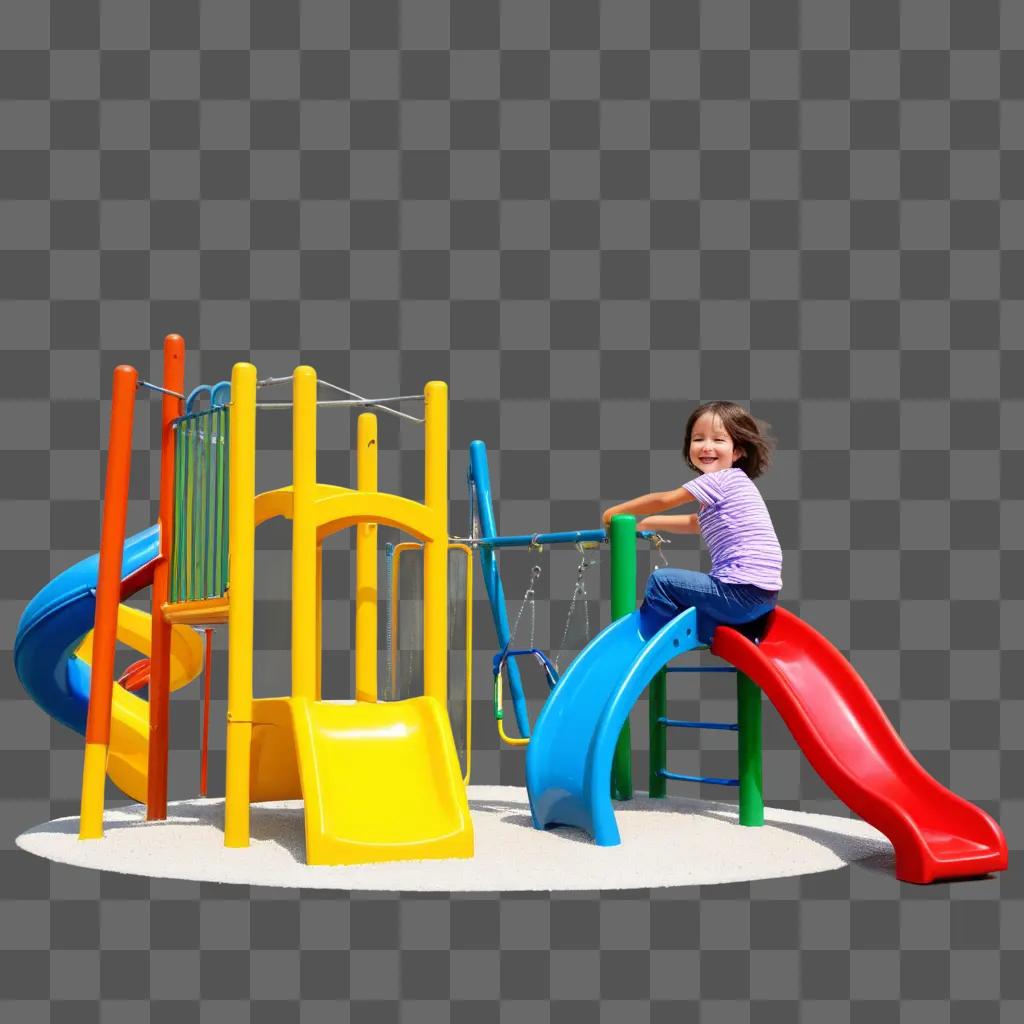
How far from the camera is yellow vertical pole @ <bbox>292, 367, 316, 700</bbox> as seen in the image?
22.4 feet

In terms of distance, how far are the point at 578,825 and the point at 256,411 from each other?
2505 mm

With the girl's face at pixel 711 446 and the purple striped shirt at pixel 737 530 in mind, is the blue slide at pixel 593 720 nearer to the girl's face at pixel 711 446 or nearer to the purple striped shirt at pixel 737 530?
the purple striped shirt at pixel 737 530

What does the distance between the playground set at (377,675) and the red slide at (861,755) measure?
0.03 ft

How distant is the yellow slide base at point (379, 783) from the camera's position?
6.43 meters

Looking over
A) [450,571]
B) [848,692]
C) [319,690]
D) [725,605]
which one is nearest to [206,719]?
[319,690]

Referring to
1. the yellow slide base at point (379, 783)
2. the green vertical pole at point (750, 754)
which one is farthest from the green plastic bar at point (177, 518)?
the green vertical pole at point (750, 754)

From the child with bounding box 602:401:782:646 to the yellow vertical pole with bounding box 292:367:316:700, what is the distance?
1796mm

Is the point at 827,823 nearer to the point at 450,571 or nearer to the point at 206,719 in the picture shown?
the point at 450,571

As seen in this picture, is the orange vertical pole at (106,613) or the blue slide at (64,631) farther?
the blue slide at (64,631)

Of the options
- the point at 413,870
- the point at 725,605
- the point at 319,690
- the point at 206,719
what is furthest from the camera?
the point at 206,719

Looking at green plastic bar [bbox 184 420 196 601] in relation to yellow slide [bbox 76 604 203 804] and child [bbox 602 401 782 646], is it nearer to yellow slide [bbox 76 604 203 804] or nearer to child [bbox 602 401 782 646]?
yellow slide [bbox 76 604 203 804]

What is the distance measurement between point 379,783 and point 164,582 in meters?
1.80

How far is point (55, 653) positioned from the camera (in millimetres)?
8586

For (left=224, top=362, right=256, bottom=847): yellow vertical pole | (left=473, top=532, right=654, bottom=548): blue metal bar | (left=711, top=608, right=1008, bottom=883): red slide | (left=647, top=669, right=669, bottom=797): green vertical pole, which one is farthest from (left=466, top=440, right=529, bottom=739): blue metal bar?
(left=224, top=362, right=256, bottom=847): yellow vertical pole
